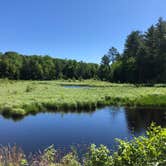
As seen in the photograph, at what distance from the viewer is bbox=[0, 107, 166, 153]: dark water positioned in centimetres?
1374

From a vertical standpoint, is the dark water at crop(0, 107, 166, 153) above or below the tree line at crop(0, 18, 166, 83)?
below

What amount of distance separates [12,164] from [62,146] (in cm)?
622

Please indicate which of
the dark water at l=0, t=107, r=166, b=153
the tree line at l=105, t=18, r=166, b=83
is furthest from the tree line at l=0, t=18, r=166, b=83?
the dark water at l=0, t=107, r=166, b=153

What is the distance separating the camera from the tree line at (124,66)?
60594 millimetres

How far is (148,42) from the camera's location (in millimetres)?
66438

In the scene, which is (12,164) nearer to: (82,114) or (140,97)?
(82,114)

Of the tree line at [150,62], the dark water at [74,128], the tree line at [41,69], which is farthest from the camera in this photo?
the tree line at [41,69]

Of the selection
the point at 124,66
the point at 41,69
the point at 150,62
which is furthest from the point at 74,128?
the point at 41,69

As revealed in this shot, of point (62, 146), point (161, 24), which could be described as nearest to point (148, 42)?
point (161, 24)

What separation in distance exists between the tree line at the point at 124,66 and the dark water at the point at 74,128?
1502 inches

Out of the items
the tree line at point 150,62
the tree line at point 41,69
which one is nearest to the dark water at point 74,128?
the tree line at point 150,62

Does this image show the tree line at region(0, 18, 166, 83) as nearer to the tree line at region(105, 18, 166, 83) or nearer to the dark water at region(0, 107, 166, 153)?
the tree line at region(105, 18, 166, 83)

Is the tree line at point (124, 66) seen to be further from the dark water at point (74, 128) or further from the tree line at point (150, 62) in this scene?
the dark water at point (74, 128)

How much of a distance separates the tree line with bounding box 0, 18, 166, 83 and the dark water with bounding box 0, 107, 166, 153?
38148mm
